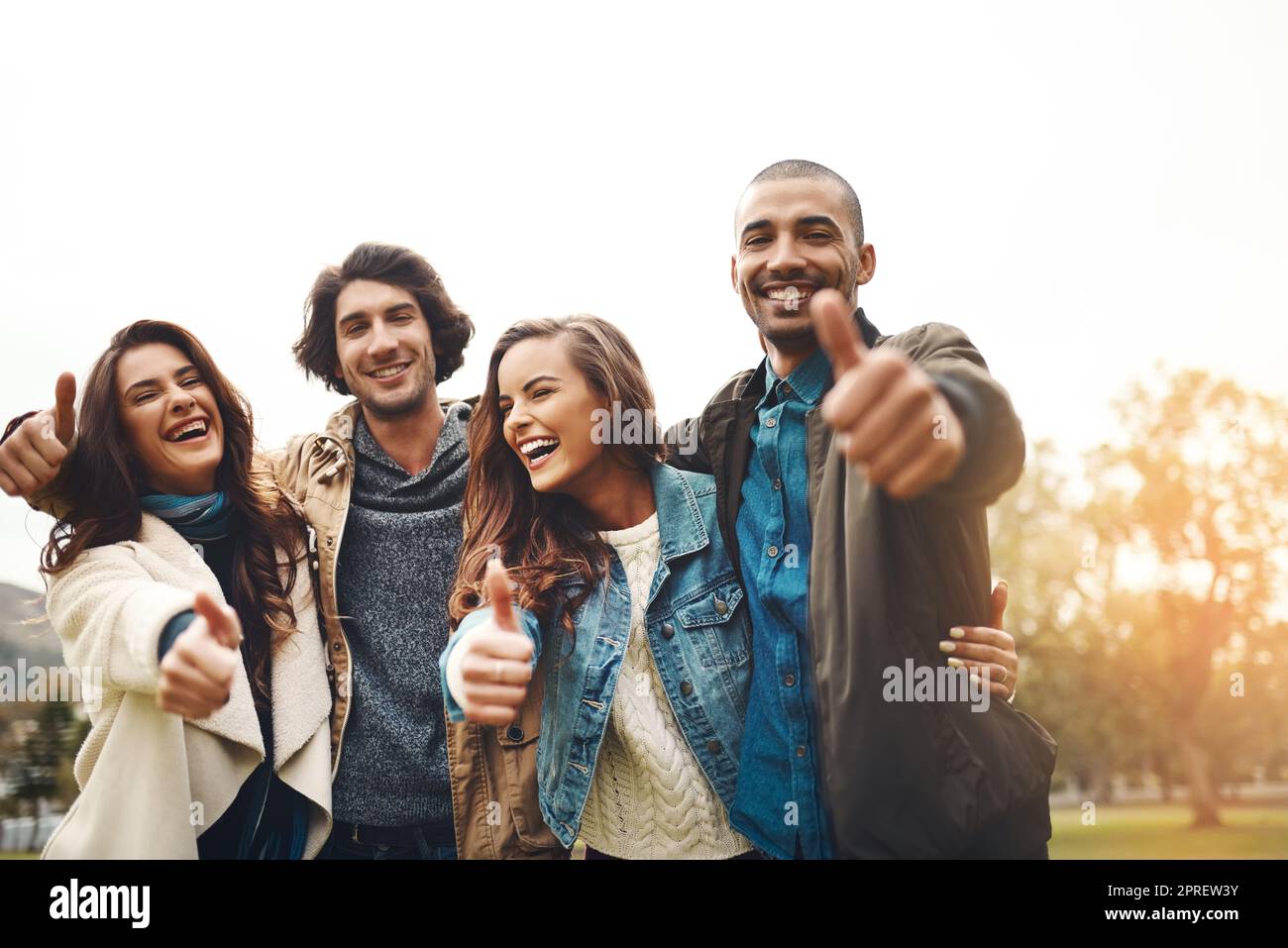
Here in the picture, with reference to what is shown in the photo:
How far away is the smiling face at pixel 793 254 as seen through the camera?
124 inches

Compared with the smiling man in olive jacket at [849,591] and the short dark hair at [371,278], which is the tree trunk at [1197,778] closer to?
the smiling man in olive jacket at [849,591]

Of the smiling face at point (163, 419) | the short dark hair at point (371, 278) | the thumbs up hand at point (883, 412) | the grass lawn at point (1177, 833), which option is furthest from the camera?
the grass lawn at point (1177, 833)

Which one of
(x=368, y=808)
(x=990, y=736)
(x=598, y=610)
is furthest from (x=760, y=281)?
(x=368, y=808)

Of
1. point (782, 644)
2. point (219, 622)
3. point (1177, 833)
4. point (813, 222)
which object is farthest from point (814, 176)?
point (1177, 833)

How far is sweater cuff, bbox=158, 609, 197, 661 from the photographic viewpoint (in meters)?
2.75

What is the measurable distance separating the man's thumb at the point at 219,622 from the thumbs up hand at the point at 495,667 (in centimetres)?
59

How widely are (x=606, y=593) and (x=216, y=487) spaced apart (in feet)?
4.81

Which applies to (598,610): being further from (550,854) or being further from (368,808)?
(368,808)

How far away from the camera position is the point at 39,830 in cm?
991

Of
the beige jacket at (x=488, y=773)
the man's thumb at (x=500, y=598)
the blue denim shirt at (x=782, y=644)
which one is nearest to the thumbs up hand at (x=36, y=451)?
the beige jacket at (x=488, y=773)

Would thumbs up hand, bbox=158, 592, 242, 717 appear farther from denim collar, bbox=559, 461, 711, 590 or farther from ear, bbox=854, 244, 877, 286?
ear, bbox=854, 244, 877, 286

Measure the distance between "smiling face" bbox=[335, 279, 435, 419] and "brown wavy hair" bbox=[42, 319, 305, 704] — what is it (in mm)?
433

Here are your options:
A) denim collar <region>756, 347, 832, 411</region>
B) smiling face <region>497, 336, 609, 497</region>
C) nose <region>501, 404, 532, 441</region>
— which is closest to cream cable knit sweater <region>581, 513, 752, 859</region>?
smiling face <region>497, 336, 609, 497</region>
